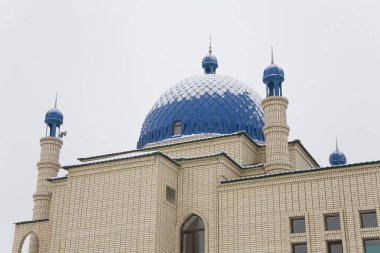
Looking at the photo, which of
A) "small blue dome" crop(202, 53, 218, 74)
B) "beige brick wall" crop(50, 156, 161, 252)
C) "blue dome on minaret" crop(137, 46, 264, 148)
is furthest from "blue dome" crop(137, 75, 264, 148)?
"beige brick wall" crop(50, 156, 161, 252)

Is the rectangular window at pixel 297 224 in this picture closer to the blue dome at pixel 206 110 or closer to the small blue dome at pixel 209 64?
the blue dome at pixel 206 110

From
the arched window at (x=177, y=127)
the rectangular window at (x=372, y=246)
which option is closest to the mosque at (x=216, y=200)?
the rectangular window at (x=372, y=246)

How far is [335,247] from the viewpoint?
12.9 metres

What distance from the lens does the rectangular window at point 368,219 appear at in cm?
1280

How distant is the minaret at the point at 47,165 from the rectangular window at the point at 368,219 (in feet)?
30.2

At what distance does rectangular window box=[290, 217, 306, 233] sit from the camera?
13.4m

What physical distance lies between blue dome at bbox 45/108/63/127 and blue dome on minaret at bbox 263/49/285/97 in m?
6.90

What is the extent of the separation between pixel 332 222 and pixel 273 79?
481cm

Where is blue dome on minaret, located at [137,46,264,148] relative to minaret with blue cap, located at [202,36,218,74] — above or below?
below

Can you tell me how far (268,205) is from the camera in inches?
543

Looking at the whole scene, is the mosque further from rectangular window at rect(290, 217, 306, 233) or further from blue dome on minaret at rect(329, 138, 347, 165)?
blue dome on minaret at rect(329, 138, 347, 165)

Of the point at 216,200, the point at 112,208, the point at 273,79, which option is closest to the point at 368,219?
the point at 216,200

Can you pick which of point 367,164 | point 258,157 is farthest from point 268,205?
point 258,157

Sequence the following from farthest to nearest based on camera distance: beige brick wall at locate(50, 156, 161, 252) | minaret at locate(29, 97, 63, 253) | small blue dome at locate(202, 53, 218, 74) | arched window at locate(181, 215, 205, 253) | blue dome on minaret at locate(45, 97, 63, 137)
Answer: small blue dome at locate(202, 53, 218, 74) < blue dome on minaret at locate(45, 97, 63, 137) < minaret at locate(29, 97, 63, 253) < arched window at locate(181, 215, 205, 253) < beige brick wall at locate(50, 156, 161, 252)
